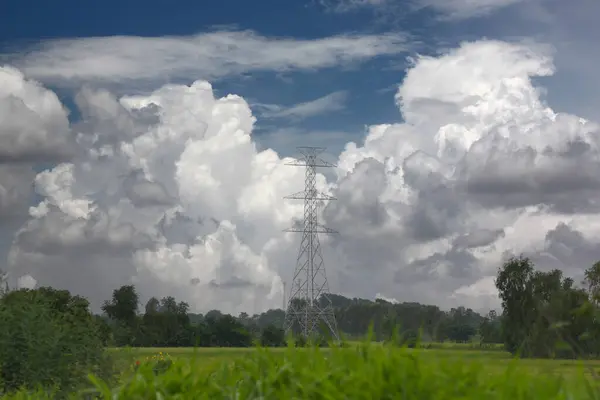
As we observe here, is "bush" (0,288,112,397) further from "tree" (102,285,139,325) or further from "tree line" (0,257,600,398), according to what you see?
"tree" (102,285,139,325)

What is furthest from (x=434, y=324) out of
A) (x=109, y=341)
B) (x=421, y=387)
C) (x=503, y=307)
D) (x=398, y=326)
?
(x=503, y=307)

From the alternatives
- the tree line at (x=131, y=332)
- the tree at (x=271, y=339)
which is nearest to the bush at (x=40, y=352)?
the tree line at (x=131, y=332)

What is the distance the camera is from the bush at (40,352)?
14.0m

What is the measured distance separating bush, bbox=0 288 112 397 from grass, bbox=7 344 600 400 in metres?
8.46

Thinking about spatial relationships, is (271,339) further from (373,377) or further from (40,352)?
(373,377)

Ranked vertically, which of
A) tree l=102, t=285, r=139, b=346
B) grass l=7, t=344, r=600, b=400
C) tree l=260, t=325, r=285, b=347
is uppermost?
tree l=102, t=285, r=139, b=346

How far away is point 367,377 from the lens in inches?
205

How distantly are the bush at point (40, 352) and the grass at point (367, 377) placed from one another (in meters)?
8.46

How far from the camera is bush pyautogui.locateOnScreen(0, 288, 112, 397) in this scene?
14.0 metres

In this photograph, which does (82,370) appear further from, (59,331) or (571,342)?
(571,342)

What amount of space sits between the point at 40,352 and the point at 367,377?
34.8 ft

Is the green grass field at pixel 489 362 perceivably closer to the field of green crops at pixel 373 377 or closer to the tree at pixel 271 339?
the field of green crops at pixel 373 377

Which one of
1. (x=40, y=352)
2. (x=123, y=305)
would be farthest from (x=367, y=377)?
(x=123, y=305)

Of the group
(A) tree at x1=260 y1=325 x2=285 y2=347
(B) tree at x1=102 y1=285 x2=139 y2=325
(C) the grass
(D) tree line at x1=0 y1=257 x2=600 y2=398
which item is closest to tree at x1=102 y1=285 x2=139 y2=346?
(B) tree at x1=102 y1=285 x2=139 y2=325
